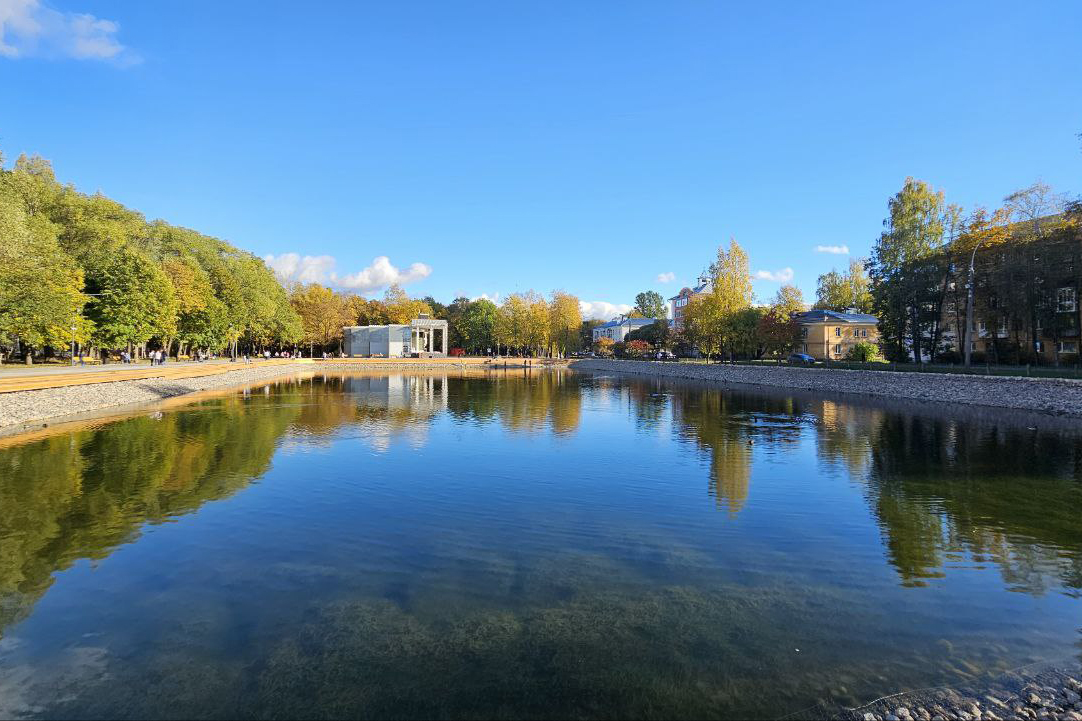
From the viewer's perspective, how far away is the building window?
41278mm

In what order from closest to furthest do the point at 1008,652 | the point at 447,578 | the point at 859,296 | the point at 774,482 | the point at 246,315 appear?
the point at 1008,652 → the point at 447,578 → the point at 774,482 → the point at 246,315 → the point at 859,296

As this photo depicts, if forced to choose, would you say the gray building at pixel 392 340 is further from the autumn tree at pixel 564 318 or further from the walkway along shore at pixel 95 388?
the walkway along shore at pixel 95 388

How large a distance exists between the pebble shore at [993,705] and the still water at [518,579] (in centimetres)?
28

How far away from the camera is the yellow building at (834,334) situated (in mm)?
74312

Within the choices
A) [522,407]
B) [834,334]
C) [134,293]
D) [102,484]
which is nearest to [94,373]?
[134,293]

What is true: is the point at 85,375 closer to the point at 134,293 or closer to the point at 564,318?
the point at 134,293

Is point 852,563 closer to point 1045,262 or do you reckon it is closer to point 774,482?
point 774,482

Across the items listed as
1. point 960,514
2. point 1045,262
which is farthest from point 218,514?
point 1045,262

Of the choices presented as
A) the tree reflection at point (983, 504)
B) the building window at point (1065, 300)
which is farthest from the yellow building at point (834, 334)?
the tree reflection at point (983, 504)

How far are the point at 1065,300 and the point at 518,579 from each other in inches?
2095

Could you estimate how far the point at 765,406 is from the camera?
36.3 metres

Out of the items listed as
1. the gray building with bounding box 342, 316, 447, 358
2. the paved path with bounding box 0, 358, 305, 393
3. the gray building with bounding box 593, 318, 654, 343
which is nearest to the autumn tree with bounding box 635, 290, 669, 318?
the gray building with bounding box 593, 318, 654, 343

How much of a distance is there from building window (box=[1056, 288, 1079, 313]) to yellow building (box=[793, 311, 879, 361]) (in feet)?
101

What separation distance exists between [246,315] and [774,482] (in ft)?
240
